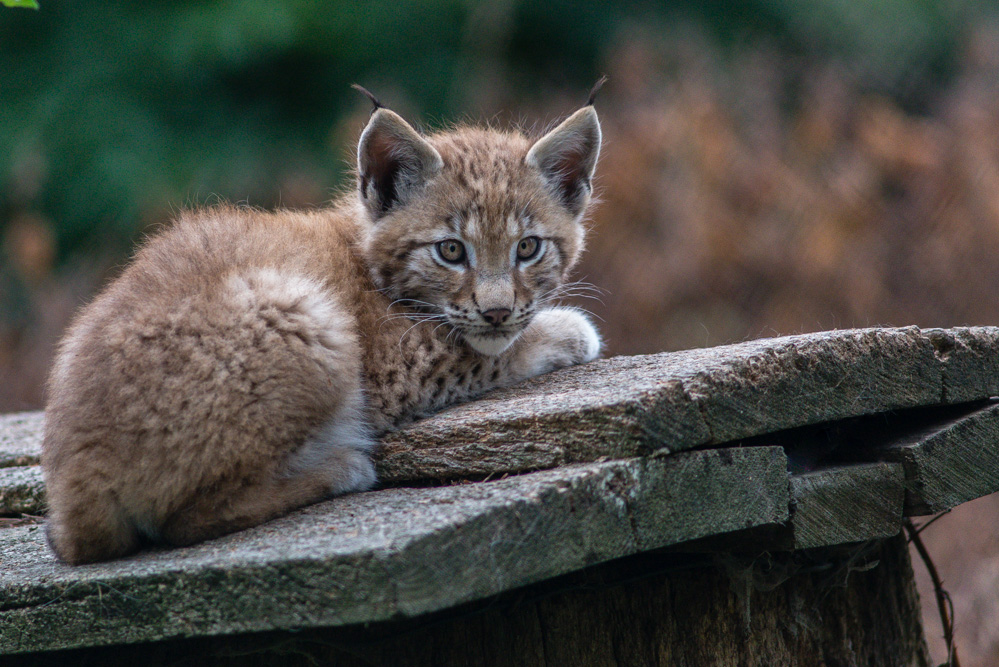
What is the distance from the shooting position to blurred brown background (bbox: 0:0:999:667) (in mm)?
7863

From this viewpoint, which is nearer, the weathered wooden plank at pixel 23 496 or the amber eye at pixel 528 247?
the weathered wooden plank at pixel 23 496

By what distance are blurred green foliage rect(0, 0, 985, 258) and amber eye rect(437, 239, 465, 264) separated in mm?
6606

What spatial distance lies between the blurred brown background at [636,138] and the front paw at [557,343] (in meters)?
1.30

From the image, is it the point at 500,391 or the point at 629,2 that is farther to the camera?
the point at 629,2

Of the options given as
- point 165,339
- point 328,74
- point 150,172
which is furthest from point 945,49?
point 165,339

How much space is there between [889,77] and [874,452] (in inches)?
297

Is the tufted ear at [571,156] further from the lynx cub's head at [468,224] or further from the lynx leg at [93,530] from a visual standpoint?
the lynx leg at [93,530]

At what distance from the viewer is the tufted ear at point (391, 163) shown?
4.19 meters

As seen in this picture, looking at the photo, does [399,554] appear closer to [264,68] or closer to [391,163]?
[391,163]

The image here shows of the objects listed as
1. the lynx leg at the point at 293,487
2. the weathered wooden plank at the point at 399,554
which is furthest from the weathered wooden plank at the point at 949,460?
the lynx leg at the point at 293,487

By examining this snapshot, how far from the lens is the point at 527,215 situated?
14.1ft

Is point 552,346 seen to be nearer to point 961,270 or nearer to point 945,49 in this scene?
point 961,270

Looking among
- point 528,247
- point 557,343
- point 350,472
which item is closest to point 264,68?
point 528,247

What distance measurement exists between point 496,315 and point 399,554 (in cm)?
183
